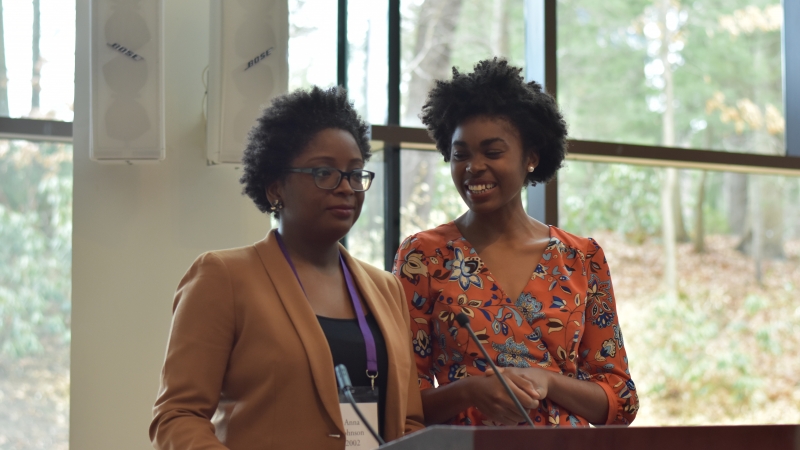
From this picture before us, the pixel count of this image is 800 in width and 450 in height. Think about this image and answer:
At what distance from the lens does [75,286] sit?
2928 mm

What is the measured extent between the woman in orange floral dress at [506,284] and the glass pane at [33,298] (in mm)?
1744

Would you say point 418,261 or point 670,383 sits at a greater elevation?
point 418,261

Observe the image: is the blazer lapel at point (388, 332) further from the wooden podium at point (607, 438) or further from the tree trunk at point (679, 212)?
the tree trunk at point (679, 212)

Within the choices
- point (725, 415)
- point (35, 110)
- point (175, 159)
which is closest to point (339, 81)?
point (175, 159)

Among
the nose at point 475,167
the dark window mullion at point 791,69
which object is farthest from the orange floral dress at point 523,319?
the dark window mullion at point 791,69

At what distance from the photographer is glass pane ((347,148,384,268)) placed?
377 cm

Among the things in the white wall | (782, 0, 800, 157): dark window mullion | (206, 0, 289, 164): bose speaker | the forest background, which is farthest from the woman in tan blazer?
(782, 0, 800, 157): dark window mullion

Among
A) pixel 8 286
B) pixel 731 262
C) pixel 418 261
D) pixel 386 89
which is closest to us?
pixel 418 261

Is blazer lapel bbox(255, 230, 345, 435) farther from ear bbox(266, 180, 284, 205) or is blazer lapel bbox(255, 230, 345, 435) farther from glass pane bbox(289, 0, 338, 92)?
glass pane bbox(289, 0, 338, 92)

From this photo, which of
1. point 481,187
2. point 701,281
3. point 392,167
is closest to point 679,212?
point 701,281

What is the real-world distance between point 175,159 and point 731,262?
532 cm

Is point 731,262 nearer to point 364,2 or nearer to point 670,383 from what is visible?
point 670,383

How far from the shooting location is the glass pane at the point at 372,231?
3.77 meters

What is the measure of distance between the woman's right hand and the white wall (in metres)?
1.41
